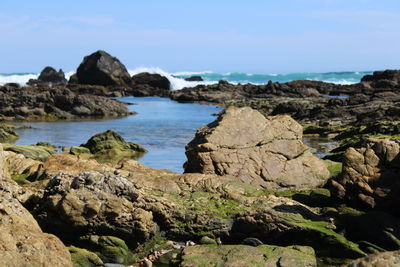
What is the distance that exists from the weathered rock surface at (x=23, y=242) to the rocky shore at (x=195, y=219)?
0.02 m

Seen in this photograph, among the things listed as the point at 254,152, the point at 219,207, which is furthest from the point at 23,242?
the point at 254,152

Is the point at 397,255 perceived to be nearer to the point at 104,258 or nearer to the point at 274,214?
the point at 274,214

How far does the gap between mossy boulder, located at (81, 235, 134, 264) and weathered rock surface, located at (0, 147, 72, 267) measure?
1.08 m

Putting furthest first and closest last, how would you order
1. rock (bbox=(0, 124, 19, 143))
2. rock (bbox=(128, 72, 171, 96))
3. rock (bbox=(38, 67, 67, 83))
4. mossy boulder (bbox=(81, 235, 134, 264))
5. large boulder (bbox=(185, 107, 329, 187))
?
1. rock (bbox=(38, 67, 67, 83))
2. rock (bbox=(128, 72, 171, 96))
3. rock (bbox=(0, 124, 19, 143))
4. large boulder (bbox=(185, 107, 329, 187))
5. mossy boulder (bbox=(81, 235, 134, 264))

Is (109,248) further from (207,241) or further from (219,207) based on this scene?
(219,207)

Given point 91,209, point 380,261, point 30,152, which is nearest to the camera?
point 380,261

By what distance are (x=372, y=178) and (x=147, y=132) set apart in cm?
2457

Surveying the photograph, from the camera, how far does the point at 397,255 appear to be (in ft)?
19.1

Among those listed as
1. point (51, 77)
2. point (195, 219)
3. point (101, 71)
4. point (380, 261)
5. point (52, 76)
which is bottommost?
point (195, 219)

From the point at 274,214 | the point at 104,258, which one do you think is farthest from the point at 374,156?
the point at 104,258

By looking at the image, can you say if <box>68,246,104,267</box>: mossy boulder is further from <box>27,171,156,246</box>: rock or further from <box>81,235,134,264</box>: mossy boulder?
<box>27,171,156,246</box>: rock

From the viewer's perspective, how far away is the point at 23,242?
8.20 m

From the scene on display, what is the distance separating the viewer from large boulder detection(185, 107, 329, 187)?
1491 centimetres


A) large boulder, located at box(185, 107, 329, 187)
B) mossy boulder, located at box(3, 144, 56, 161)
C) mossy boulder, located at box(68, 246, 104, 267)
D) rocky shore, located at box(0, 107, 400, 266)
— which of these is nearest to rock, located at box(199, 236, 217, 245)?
rocky shore, located at box(0, 107, 400, 266)
